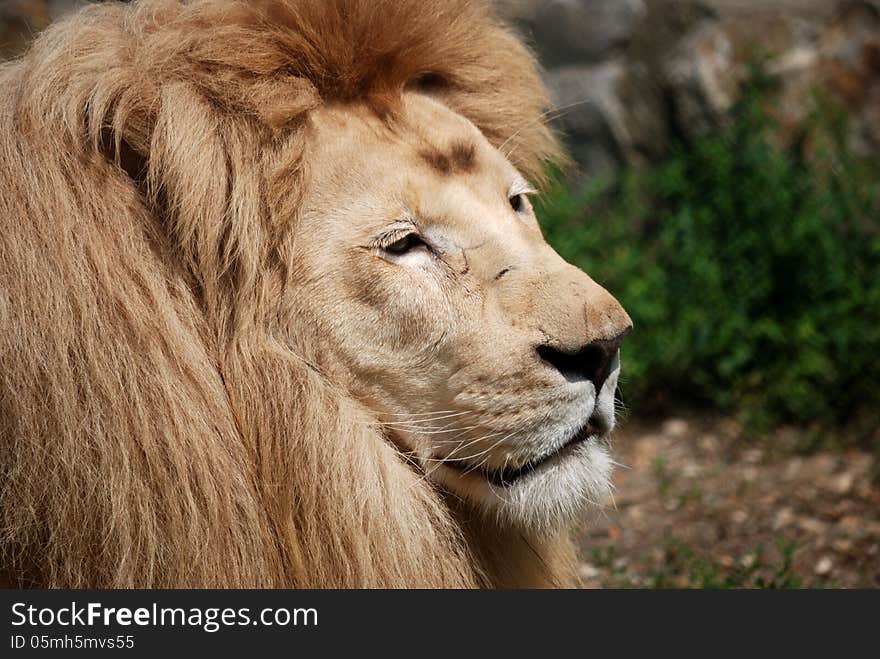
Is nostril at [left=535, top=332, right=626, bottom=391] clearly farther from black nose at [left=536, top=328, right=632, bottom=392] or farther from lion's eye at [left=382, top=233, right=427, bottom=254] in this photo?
lion's eye at [left=382, top=233, right=427, bottom=254]

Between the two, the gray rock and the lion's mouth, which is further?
the gray rock

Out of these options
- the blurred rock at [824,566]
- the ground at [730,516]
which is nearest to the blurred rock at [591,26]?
the ground at [730,516]

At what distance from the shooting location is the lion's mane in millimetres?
1971

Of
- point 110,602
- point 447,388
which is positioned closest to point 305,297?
point 447,388

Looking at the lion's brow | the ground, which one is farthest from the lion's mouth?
the ground

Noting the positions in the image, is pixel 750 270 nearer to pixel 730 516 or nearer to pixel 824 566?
pixel 730 516

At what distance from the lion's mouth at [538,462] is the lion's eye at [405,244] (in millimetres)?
418

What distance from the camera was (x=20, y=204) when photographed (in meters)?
2.02

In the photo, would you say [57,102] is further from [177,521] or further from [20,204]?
[177,521]

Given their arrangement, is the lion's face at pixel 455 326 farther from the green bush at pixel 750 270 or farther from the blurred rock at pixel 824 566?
the green bush at pixel 750 270

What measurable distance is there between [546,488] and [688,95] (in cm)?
347

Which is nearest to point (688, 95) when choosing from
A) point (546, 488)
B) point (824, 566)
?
point (824, 566)

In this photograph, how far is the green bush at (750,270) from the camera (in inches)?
175

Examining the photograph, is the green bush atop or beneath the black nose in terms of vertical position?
beneath
